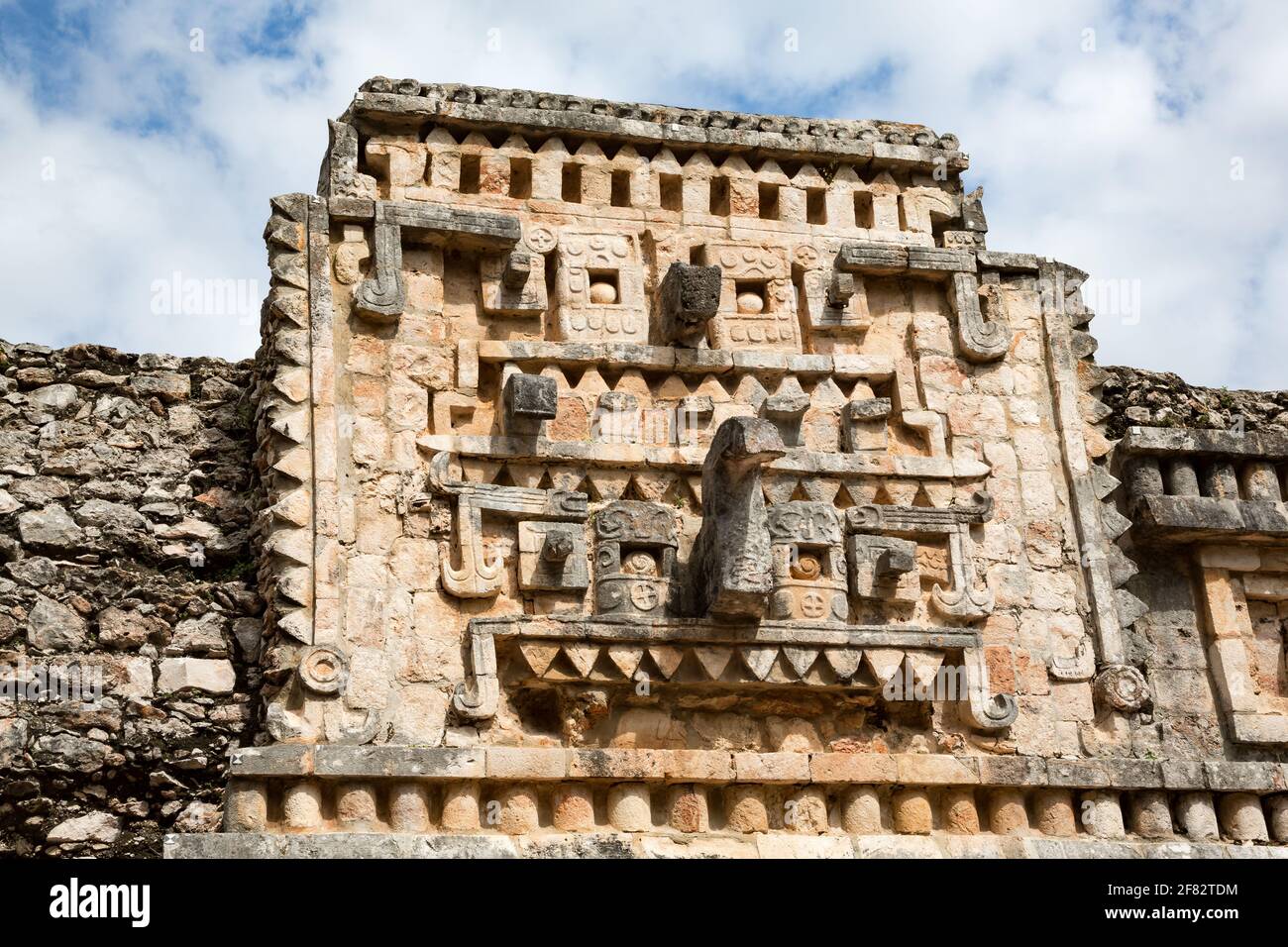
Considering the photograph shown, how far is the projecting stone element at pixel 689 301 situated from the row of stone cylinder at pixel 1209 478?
254cm

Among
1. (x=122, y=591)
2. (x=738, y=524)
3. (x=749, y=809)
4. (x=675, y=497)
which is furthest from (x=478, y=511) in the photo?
(x=749, y=809)

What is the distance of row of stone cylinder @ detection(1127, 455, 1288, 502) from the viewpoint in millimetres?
10336

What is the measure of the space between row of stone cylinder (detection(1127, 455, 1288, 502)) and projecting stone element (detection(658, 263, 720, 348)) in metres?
2.54

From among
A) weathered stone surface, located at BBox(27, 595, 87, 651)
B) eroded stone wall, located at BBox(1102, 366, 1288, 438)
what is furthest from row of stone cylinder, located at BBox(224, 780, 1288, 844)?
eroded stone wall, located at BBox(1102, 366, 1288, 438)

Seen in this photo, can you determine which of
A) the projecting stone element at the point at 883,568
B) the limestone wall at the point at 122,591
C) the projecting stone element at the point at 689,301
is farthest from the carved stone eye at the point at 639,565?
the limestone wall at the point at 122,591

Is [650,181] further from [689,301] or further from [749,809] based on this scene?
[749,809]

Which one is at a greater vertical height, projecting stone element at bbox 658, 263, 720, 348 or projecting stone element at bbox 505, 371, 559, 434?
projecting stone element at bbox 658, 263, 720, 348

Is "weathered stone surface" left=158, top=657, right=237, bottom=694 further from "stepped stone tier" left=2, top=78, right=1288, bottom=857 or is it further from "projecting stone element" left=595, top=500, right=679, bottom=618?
"projecting stone element" left=595, top=500, right=679, bottom=618

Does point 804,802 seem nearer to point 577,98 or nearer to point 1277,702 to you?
point 1277,702

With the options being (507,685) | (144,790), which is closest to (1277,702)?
(507,685)

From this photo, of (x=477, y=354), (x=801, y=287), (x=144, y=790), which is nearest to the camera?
(x=144, y=790)

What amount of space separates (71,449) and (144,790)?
1.90 m

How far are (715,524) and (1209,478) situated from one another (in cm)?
309
